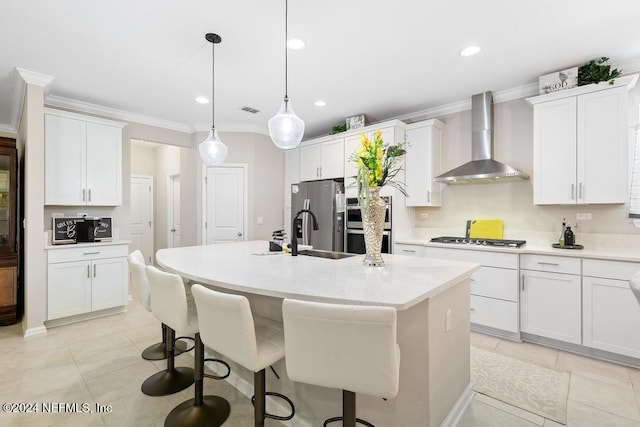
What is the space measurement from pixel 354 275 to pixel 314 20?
1.86 meters

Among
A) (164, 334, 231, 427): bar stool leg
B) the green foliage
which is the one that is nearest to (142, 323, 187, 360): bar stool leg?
(164, 334, 231, 427): bar stool leg

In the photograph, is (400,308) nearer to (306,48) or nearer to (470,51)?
(306,48)

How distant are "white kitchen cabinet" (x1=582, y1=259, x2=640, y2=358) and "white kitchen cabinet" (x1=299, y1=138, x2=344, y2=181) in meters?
2.95

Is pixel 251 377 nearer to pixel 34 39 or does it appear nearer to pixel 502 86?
pixel 34 39

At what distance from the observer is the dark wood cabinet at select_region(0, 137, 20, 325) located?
3.49 meters

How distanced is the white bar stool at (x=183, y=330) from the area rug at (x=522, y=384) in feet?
5.94

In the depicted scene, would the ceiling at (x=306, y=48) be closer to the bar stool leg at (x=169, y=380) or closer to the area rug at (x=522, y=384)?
the bar stool leg at (x=169, y=380)

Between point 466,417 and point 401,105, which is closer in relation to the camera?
point 466,417

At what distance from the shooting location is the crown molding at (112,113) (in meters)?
3.74

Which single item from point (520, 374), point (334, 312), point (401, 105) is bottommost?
point (520, 374)

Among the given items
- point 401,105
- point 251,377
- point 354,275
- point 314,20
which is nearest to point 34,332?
point 251,377

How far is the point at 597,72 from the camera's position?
281cm

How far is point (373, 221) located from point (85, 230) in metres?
3.70

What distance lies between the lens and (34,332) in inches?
126
